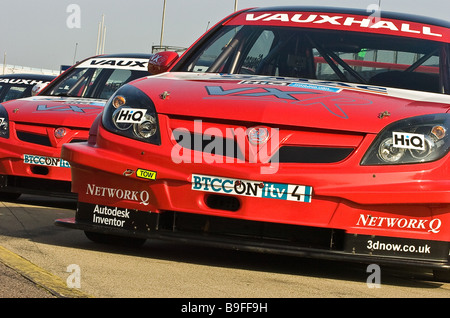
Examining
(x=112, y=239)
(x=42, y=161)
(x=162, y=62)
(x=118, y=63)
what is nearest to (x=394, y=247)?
(x=112, y=239)

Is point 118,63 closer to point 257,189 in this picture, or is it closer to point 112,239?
point 112,239

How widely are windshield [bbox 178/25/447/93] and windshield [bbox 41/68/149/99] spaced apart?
3502mm

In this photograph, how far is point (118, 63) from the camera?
10.2 meters

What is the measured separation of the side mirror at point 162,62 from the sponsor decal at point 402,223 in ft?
7.17

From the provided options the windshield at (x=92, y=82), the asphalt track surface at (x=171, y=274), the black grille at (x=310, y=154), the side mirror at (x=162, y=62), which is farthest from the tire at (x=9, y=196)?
the black grille at (x=310, y=154)

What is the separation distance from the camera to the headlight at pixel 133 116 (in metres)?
5.06

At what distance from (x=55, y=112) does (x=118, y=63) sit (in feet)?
5.55

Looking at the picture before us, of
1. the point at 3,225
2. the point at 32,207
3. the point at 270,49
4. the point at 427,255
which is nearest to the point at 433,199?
the point at 427,255

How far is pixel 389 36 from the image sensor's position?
625 cm

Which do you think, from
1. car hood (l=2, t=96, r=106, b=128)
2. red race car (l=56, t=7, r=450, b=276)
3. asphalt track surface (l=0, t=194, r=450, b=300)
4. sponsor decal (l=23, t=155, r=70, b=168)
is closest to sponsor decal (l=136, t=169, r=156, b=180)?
red race car (l=56, t=7, r=450, b=276)

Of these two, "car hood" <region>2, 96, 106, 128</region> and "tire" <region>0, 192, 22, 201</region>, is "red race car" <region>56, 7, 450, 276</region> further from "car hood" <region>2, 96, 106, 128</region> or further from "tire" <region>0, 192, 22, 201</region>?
"tire" <region>0, 192, 22, 201</region>

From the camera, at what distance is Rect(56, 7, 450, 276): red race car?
4.67 metres

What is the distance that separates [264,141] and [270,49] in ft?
5.55
